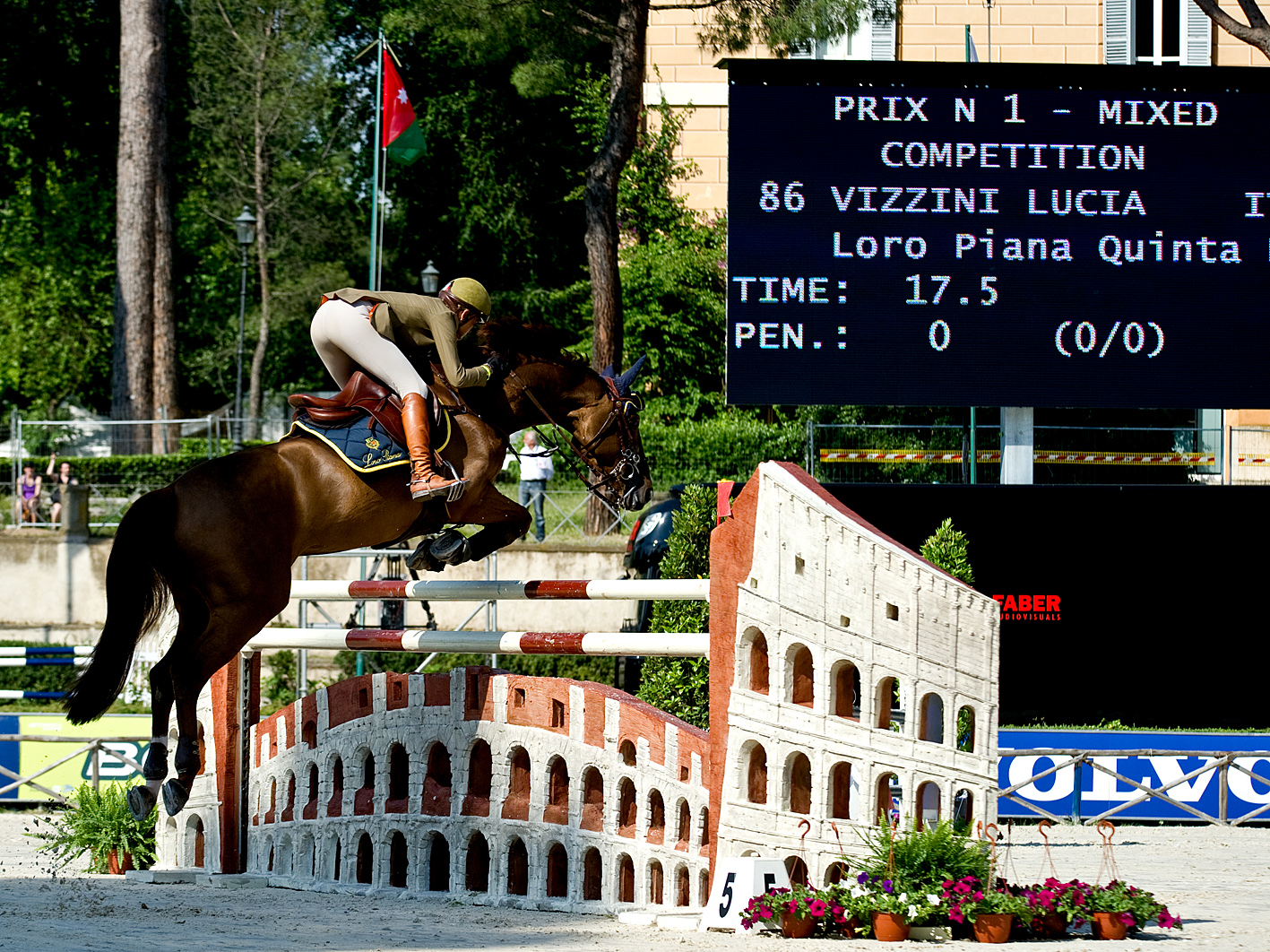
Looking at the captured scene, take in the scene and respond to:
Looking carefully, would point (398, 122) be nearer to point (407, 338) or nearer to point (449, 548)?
point (407, 338)

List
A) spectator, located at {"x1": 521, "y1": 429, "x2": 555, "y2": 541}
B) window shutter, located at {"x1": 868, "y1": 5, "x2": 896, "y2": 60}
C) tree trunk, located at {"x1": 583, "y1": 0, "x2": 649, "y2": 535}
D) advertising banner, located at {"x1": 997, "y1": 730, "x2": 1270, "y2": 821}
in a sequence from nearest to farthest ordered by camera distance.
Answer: advertising banner, located at {"x1": 997, "y1": 730, "x2": 1270, "y2": 821}, tree trunk, located at {"x1": 583, "y1": 0, "x2": 649, "y2": 535}, spectator, located at {"x1": 521, "y1": 429, "x2": 555, "y2": 541}, window shutter, located at {"x1": 868, "y1": 5, "x2": 896, "y2": 60}

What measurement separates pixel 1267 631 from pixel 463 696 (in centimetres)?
1017

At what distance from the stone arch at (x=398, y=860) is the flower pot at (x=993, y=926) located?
3034 millimetres

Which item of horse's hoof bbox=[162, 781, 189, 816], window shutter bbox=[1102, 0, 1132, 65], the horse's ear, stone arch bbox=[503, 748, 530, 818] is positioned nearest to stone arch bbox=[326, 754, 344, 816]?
stone arch bbox=[503, 748, 530, 818]

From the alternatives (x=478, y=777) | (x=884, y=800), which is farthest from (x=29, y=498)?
(x=884, y=800)

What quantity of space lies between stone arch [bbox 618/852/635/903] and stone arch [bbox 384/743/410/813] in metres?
1.27

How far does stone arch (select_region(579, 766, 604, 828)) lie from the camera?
23.4 feet

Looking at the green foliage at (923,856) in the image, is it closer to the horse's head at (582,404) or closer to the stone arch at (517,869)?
the stone arch at (517,869)

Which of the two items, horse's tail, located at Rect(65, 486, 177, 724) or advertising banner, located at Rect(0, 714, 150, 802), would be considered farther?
advertising banner, located at Rect(0, 714, 150, 802)

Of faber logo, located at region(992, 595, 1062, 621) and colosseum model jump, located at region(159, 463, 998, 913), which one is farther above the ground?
faber logo, located at region(992, 595, 1062, 621)

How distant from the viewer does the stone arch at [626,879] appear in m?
7.07

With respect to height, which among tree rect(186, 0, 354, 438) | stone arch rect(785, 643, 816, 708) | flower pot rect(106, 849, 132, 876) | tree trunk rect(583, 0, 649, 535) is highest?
tree rect(186, 0, 354, 438)

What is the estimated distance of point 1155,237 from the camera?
1303 cm

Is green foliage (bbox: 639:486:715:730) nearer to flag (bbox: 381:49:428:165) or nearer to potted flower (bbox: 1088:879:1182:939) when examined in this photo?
potted flower (bbox: 1088:879:1182:939)
